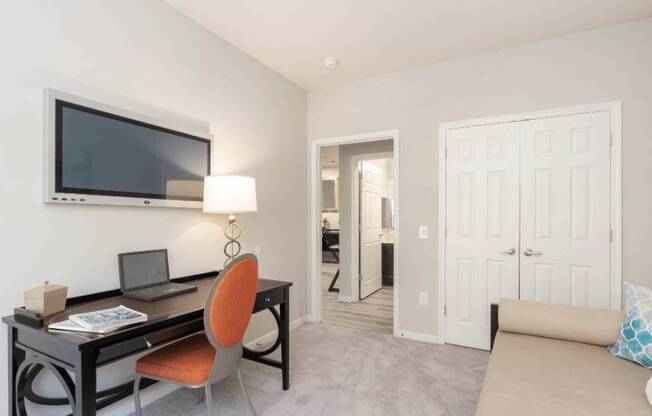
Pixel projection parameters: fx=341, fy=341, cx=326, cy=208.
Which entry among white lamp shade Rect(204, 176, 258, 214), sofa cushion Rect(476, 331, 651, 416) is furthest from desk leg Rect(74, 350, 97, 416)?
sofa cushion Rect(476, 331, 651, 416)

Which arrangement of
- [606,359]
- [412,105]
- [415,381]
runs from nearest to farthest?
[606,359] < [415,381] < [412,105]

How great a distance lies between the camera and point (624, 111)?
2529 millimetres

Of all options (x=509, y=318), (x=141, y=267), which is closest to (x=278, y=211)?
(x=141, y=267)

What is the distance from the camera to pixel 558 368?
1636 mm

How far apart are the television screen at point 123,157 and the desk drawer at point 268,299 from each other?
33.6 inches

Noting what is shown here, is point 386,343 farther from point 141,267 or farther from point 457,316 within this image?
point 141,267

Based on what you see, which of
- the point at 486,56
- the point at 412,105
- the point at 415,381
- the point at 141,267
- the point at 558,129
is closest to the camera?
the point at 141,267

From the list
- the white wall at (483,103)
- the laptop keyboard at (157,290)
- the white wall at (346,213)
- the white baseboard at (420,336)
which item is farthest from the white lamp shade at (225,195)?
the white wall at (346,213)

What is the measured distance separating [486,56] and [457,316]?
2.33 meters

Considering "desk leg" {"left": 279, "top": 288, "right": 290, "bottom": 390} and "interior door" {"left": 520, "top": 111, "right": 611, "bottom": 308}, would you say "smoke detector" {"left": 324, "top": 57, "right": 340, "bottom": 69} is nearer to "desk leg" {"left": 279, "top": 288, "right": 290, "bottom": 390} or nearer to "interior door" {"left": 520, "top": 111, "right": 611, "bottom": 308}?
"interior door" {"left": 520, "top": 111, "right": 611, "bottom": 308}

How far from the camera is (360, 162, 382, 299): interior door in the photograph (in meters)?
4.98

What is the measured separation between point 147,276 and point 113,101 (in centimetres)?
104

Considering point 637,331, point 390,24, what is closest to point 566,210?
point 637,331

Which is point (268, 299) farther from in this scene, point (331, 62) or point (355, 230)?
point (355, 230)
